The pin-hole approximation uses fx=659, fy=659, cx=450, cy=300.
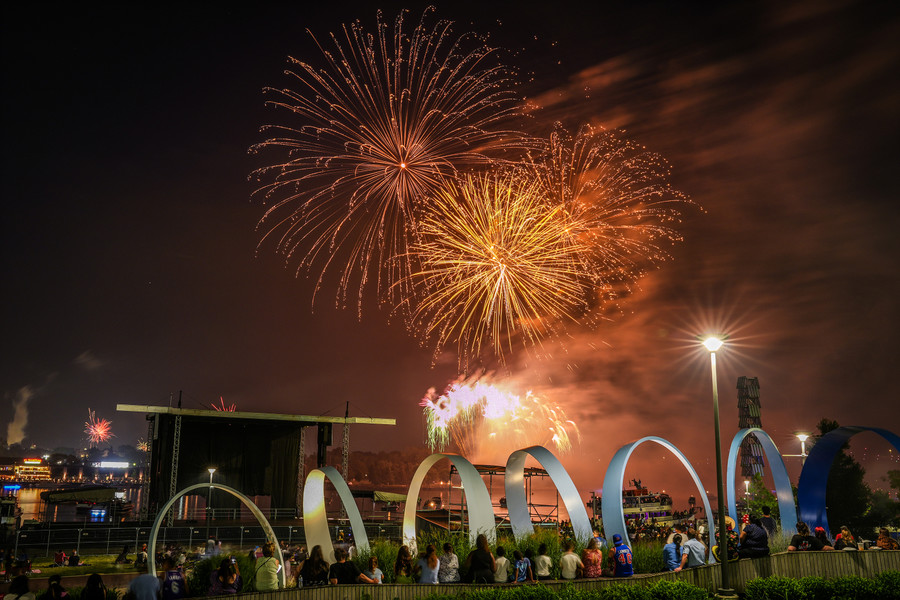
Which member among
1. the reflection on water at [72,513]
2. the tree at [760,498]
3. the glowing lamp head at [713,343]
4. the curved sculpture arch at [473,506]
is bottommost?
the reflection on water at [72,513]

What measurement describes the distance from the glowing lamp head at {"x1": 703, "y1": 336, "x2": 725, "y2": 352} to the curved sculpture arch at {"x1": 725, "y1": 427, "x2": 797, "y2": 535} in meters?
5.56

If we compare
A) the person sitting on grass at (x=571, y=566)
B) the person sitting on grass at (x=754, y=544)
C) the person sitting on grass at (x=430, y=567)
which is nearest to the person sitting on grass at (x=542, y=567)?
the person sitting on grass at (x=571, y=566)

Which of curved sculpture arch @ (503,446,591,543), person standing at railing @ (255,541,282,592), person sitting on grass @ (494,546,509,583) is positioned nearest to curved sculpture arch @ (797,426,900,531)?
curved sculpture arch @ (503,446,591,543)

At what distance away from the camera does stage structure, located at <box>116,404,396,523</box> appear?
41125 millimetres

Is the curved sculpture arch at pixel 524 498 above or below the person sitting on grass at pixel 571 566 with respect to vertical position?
above

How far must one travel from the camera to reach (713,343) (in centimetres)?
1360

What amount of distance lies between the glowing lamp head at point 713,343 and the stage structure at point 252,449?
3190 centimetres

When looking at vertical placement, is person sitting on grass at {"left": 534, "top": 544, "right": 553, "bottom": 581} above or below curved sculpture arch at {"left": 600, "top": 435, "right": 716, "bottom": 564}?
below

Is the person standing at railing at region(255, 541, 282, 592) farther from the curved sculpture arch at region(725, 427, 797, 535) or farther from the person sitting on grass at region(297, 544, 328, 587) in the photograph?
the curved sculpture arch at region(725, 427, 797, 535)

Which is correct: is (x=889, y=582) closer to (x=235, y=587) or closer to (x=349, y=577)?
(x=349, y=577)

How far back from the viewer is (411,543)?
15227 mm

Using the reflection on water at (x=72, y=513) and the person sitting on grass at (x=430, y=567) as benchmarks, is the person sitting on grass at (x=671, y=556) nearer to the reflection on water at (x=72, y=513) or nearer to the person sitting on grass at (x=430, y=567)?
the person sitting on grass at (x=430, y=567)

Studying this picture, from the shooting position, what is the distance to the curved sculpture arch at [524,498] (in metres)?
16.2

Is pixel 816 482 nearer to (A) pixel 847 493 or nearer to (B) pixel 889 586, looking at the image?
(B) pixel 889 586
